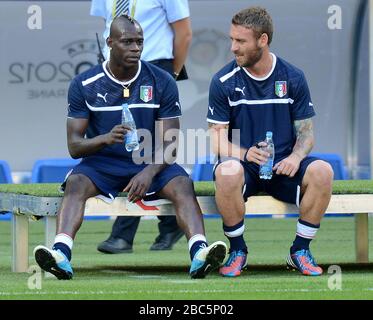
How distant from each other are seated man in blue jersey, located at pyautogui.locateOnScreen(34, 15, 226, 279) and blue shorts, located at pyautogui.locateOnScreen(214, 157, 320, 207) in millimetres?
384

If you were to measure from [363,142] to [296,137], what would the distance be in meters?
6.64

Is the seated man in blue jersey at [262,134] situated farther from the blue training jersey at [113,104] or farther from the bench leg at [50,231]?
the bench leg at [50,231]

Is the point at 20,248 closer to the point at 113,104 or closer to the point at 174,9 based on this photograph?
the point at 113,104

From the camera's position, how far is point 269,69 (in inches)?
369

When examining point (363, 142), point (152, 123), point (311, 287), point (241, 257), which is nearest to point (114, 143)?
point (152, 123)

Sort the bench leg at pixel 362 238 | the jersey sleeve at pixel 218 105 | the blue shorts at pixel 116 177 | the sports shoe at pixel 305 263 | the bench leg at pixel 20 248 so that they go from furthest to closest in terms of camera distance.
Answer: the bench leg at pixel 362 238, the bench leg at pixel 20 248, the jersey sleeve at pixel 218 105, the blue shorts at pixel 116 177, the sports shoe at pixel 305 263

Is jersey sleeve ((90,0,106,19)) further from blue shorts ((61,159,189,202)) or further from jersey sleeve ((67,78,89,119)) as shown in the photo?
blue shorts ((61,159,189,202))

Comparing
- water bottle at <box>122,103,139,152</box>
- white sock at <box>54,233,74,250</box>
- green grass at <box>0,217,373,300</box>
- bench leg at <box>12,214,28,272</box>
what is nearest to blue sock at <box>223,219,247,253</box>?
green grass at <box>0,217,373,300</box>

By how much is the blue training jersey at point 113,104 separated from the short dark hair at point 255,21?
0.67m

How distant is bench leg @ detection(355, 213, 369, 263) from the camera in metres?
10.3

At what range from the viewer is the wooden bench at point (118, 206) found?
9.12 meters

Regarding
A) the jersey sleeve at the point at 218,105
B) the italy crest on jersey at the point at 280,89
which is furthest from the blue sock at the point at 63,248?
the italy crest on jersey at the point at 280,89

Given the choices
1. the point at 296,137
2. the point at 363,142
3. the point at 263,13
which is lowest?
the point at 363,142
